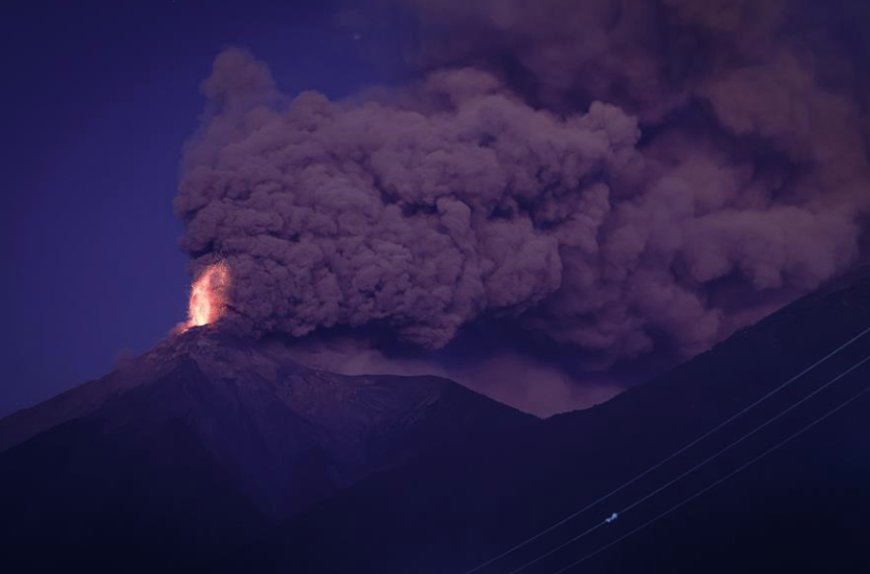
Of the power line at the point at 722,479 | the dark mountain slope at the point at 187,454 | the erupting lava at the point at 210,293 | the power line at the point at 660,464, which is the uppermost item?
the erupting lava at the point at 210,293

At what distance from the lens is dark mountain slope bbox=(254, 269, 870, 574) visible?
88.3 ft

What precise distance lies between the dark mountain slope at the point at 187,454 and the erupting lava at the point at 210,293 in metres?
0.75

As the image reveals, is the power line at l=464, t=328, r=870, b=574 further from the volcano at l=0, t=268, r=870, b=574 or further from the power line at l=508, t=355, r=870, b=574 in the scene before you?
the power line at l=508, t=355, r=870, b=574

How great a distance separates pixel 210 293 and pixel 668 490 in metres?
19.9

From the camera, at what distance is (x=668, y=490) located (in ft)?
101

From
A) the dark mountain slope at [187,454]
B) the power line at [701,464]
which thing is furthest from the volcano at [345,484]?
the power line at [701,464]

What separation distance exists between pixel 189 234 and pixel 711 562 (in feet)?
70.6

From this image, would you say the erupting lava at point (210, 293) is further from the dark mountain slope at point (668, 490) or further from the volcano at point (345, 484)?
the dark mountain slope at point (668, 490)

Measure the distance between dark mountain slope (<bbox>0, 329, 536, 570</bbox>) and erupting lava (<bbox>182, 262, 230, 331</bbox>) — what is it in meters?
0.75

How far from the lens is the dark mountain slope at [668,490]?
88.3 ft

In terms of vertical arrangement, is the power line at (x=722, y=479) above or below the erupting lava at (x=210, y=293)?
below

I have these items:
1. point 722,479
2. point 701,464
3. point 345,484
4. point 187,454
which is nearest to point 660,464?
point 701,464

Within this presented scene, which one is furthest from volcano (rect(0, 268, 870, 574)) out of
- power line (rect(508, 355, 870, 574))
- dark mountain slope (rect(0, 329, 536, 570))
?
power line (rect(508, 355, 870, 574))

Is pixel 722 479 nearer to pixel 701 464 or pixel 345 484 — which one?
pixel 701 464
